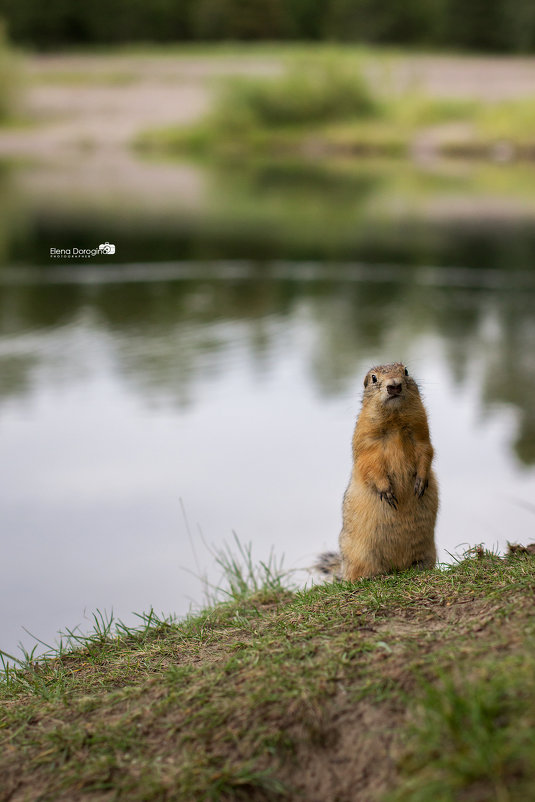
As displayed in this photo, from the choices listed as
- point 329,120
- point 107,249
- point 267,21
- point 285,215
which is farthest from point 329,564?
point 267,21

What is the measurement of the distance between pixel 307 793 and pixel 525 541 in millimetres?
2040

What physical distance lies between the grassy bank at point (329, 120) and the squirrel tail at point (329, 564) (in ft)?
64.9

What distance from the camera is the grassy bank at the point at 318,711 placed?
219 cm

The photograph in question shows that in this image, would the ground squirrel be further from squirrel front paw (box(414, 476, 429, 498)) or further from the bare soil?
the bare soil

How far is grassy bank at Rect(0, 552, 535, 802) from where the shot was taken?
2188 mm

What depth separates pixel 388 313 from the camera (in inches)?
403

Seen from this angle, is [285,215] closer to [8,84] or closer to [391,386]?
[8,84]

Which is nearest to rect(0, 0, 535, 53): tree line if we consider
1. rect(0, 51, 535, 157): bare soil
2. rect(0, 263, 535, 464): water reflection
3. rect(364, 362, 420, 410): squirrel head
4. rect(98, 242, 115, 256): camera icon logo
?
rect(0, 51, 535, 157): bare soil

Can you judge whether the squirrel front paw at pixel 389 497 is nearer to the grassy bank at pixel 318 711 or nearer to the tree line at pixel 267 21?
the grassy bank at pixel 318 711

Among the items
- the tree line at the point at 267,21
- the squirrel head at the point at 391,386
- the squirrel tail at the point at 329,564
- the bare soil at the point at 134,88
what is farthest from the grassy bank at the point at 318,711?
the tree line at the point at 267,21

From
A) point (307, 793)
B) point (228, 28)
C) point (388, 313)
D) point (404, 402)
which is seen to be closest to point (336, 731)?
point (307, 793)

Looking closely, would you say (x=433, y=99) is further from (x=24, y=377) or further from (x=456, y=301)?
(x=24, y=377)

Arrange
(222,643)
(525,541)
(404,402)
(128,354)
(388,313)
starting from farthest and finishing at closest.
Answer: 1. (388,313)
2. (128,354)
3. (525,541)
4. (404,402)
5. (222,643)

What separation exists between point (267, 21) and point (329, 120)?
9.79 ft
